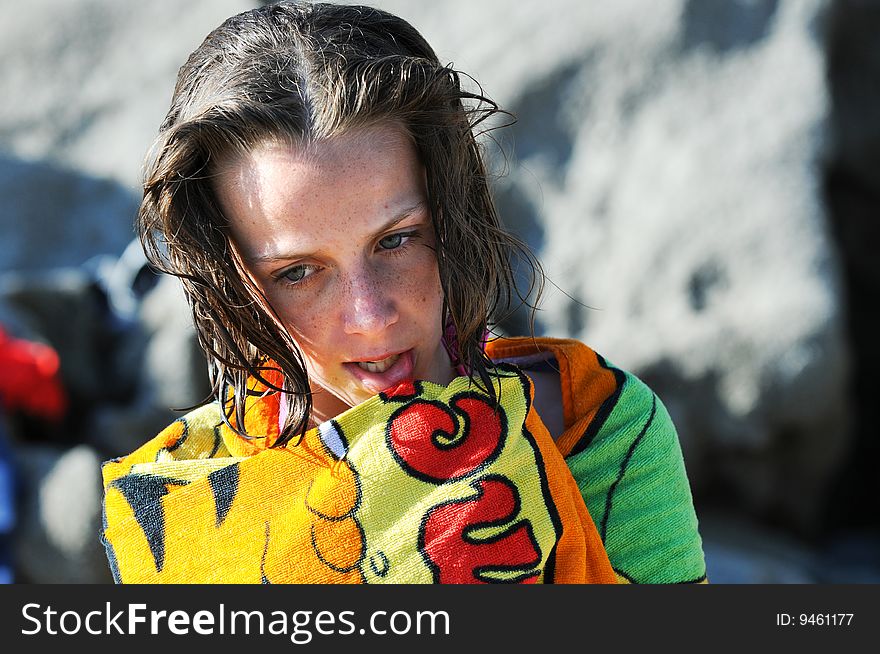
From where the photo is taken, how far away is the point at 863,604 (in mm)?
1233

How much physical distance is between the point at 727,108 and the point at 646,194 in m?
0.35

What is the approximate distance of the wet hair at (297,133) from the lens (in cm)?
99

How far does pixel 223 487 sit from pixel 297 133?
371 millimetres

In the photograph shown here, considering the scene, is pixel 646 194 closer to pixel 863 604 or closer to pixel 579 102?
pixel 579 102

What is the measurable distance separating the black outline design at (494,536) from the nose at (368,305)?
0.18 m

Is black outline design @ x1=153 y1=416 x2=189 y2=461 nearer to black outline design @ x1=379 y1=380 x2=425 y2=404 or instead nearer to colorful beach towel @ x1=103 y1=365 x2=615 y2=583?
colorful beach towel @ x1=103 y1=365 x2=615 y2=583

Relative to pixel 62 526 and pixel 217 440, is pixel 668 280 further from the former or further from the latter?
pixel 217 440

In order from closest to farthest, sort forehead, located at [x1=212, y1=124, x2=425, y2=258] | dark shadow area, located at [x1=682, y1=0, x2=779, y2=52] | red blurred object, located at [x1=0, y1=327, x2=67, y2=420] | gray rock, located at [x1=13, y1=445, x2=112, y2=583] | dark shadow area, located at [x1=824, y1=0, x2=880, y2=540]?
forehead, located at [x1=212, y1=124, x2=425, y2=258]
gray rock, located at [x1=13, y1=445, x2=112, y2=583]
red blurred object, located at [x1=0, y1=327, x2=67, y2=420]
dark shadow area, located at [x1=682, y1=0, x2=779, y2=52]
dark shadow area, located at [x1=824, y1=0, x2=880, y2=540]

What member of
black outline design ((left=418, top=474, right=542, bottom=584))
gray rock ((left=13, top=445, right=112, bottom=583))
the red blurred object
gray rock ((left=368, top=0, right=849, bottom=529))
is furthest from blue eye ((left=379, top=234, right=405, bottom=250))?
the red blurred object

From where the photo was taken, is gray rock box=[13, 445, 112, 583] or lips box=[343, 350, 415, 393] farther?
gray rock box=[13, 445, 112, 583]

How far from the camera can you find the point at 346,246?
97cm

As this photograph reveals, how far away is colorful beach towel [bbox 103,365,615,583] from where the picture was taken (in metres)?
0.99

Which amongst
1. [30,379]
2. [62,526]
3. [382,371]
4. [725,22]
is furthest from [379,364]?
[725,22]

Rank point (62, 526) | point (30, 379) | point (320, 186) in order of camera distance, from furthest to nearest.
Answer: point (30, 379), point (62, 526), point (320, 186)
